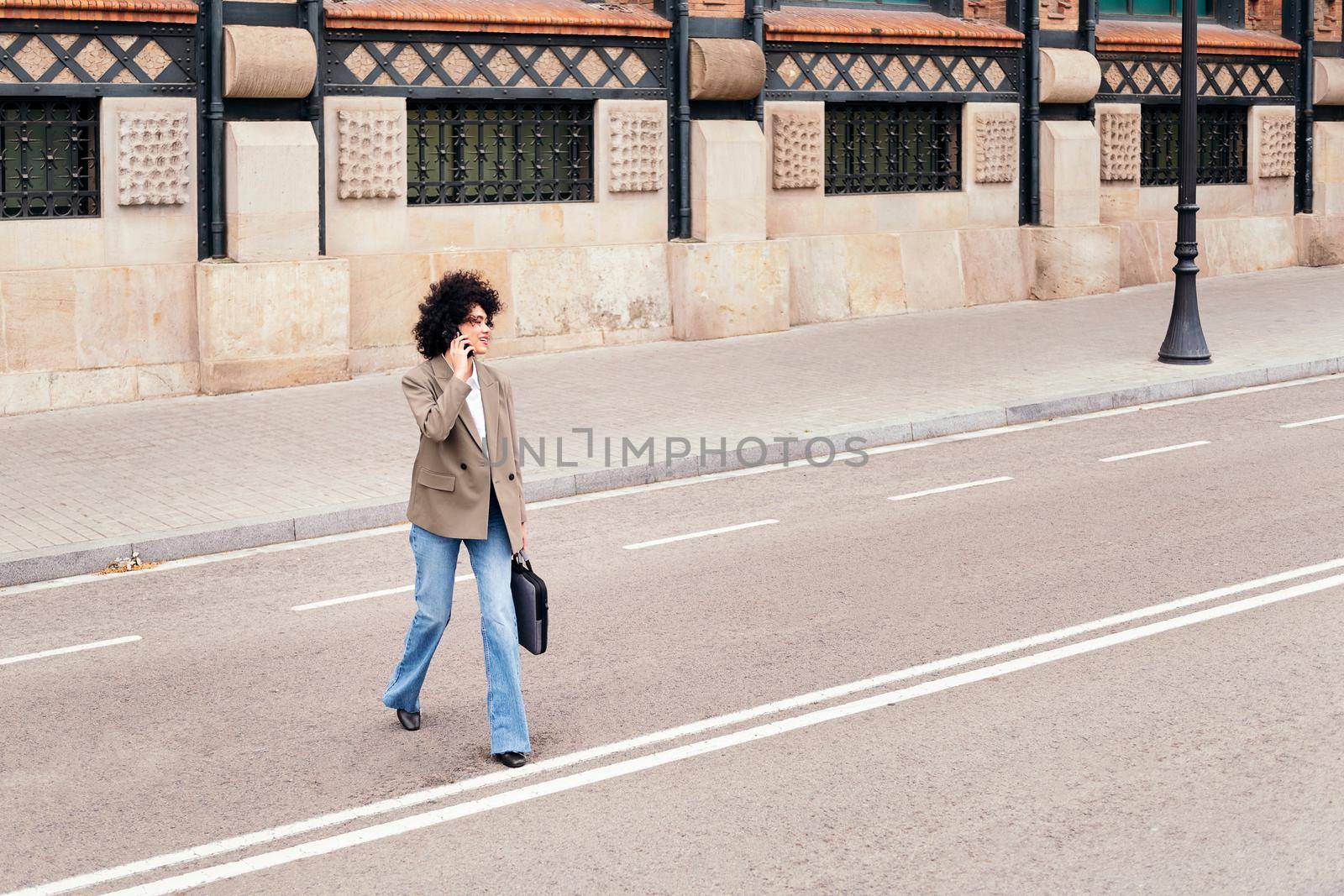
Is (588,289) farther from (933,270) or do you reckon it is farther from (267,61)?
(933,270)

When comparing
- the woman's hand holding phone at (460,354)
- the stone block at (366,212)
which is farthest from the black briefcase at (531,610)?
the stone block at (366,212)

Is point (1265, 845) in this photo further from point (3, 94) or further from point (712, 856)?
point (3, 94)

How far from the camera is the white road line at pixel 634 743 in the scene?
553 centimetres

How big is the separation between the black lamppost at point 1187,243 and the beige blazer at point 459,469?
36.8 ft

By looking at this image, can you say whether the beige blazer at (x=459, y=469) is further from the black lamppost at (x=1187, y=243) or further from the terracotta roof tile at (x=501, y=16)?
the black lamppost at (x=1187, y=243)

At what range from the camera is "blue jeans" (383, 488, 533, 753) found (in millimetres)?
6449

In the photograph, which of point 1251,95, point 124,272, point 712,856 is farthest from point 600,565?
point 1251,95

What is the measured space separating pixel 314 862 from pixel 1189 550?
5.65 metres

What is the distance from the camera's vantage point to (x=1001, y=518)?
34.7ft

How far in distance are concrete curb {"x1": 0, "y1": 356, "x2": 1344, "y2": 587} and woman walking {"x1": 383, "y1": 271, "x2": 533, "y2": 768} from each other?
12.5 feet

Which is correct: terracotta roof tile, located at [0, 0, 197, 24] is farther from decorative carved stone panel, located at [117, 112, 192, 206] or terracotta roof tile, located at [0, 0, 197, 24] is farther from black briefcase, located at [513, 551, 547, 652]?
black briefcase, located at [513, 551, 547, 652]

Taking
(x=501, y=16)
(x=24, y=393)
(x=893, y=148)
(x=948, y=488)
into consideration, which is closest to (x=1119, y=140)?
(x=893, y=148)

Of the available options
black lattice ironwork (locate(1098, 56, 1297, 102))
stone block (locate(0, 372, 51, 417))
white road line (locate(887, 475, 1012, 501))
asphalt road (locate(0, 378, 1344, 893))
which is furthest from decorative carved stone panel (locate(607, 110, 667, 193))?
asphalt road (locate(0, 378, 1344, 893))

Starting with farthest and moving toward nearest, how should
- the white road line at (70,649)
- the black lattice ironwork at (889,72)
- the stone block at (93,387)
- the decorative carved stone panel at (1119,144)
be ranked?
1. the decorative carved stone panel at (1119,144)
2. the black lattice ironwork at (889,72)
3. the stone block at (93,387)
4. the white road line at (70,649)
